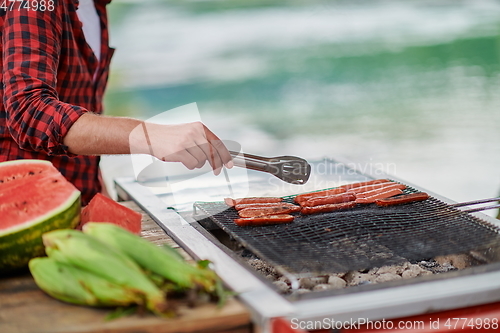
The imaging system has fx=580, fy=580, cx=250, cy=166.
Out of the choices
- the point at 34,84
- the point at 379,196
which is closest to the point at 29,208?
the point at 34,84

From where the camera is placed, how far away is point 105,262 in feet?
4.96

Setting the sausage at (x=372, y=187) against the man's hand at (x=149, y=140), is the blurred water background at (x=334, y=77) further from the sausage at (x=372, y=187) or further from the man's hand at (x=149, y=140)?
the man's hand at (x=149, y=140)

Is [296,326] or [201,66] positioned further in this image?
[201,66]

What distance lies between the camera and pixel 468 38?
1967 cm

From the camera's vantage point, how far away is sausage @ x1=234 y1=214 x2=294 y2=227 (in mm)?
2326

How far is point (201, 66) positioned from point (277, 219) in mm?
14372

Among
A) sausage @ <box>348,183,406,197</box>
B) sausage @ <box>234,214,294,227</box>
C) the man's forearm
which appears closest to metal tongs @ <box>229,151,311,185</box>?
sausage @ <box>234,214,294,227</box>

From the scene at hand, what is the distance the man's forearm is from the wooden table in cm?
77

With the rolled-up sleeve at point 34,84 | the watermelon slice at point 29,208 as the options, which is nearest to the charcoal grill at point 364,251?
the watermelon slice at point 29,208

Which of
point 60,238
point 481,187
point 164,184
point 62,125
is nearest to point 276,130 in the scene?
point 481,187

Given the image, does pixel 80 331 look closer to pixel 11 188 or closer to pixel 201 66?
pixel 11 188

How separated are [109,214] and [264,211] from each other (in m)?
0.67

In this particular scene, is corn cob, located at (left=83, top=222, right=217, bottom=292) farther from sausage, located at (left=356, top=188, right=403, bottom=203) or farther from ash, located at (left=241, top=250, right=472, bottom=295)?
sausage, located at (left=356, top=188, right=403, bottom=203)

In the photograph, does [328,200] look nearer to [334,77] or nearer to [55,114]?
[55,114]
